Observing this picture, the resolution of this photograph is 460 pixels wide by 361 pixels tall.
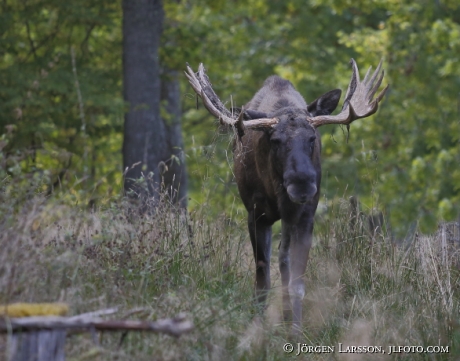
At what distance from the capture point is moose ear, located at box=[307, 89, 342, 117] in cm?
852

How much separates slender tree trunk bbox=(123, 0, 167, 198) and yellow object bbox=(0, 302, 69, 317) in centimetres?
956

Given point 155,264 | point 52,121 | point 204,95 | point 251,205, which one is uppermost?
point 52,121

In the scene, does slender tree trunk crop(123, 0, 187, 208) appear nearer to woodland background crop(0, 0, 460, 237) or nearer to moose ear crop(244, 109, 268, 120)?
woodland background crop(0, 0, 460, 237)

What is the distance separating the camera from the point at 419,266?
7.83 meters

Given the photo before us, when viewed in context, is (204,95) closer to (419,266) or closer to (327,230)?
(327,230)

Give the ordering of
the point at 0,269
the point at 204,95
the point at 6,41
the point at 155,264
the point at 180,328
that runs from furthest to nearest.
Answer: the point at 6,41 < the point at 204,95 < the point at 155,264 < the point at 0,269 < the point at 180,328

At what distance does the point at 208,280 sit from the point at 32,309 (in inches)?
99.4

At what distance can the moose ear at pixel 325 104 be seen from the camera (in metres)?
8.52

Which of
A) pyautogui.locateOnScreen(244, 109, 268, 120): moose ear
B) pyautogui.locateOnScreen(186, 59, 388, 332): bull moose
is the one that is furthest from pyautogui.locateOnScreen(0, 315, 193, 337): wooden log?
pyautogui.locateOnScreen(244, 109, 268, 120): moose ear

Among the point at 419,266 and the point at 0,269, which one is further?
the point at 419,266

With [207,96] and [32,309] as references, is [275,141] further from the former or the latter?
[32,309]

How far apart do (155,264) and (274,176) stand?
1.74 m

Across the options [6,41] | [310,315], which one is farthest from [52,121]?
[310,315]

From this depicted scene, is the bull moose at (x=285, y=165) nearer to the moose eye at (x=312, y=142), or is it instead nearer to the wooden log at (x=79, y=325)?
the moose eye at (x=312, y=142)
